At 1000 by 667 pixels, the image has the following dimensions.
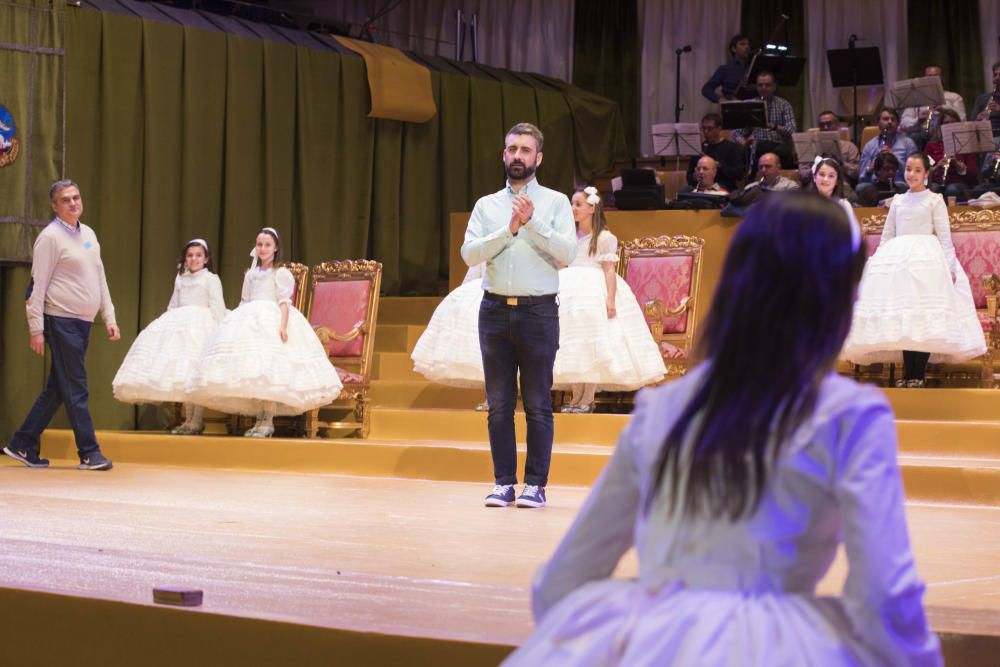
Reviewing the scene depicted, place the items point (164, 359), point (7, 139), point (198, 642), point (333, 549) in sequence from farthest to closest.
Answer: point (7, 139) → point (164, 359) → point (333, 549) → point (198, 642)

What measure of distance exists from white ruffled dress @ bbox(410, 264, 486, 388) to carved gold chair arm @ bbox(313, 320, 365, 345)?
0.61 metres

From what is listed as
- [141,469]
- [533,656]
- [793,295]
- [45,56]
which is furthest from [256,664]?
[45,56]

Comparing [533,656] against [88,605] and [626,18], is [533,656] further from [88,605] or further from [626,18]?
[626,18]

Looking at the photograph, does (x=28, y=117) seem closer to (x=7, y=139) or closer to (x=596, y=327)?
(x=7, y=139)

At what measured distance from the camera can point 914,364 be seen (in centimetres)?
686

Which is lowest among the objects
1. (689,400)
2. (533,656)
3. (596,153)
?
(533,656)

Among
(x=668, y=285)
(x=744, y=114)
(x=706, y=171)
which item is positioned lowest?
(x=668, y=285)

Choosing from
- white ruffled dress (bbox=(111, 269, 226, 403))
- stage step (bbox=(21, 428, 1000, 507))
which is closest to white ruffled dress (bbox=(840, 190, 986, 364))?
stage step (bbox=(21, 428, 1000, 507))

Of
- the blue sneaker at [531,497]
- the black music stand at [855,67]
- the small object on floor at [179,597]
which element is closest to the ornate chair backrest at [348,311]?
the blue sneaker at [531,497]

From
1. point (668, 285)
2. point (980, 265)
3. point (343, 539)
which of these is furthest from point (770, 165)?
point (343, 539)

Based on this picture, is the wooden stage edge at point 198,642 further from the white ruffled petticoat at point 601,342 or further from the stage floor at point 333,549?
the white ruffled petticoat at point 601,342

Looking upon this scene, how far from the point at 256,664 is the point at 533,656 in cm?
124

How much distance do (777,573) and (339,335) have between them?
21.5 ft

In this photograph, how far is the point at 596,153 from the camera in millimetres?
11617
